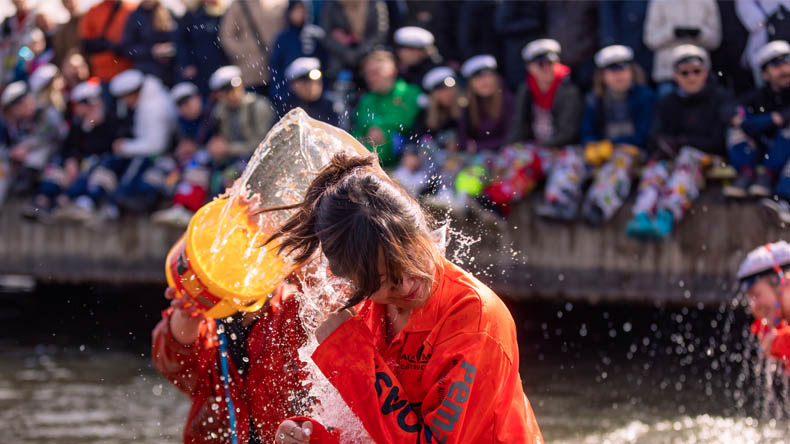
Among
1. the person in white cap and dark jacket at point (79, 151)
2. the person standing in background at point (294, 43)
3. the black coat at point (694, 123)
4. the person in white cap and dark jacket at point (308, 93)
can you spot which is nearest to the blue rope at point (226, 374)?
the person in white cap and dark jacket at point (308, 93)

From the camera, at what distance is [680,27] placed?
830cm

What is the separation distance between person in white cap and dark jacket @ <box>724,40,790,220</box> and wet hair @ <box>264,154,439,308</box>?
5.35 m

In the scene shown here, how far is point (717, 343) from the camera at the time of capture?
8.23m

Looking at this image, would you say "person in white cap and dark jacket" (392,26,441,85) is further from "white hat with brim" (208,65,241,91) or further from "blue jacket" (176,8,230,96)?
"blue jacket" (176,8,230,96)

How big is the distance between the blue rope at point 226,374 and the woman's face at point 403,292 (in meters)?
1.01

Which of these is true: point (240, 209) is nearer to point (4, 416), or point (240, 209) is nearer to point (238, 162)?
point (4, 416)

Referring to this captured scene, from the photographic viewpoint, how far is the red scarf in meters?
8.61

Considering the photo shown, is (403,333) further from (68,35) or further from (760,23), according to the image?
(68,35)

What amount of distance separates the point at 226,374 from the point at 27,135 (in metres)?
8.01

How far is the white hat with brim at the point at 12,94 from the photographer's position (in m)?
10.8

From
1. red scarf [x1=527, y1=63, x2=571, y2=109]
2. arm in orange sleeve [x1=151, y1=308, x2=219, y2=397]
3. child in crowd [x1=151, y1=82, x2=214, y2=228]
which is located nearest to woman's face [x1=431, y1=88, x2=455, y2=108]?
red scarf [x1=527, y1=63, x2=571, y2=109]

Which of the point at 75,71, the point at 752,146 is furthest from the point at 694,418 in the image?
the point at 75,71

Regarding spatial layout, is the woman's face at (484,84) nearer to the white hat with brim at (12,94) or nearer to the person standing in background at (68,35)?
the white hat with brim at (12,94)

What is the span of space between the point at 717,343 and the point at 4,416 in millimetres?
5475
